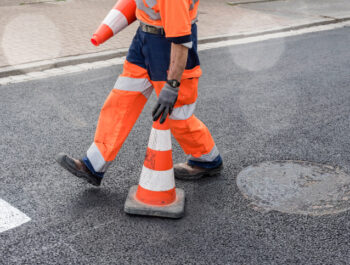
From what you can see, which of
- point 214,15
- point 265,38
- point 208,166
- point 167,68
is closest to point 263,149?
point 208,166

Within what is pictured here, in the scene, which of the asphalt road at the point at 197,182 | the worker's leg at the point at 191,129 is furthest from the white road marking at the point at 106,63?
the worker's leg at the point at 191,129

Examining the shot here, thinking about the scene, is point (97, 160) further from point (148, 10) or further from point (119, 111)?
point (148, 10)

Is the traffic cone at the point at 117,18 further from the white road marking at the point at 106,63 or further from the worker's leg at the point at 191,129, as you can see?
the white road marking at the point at 106,63

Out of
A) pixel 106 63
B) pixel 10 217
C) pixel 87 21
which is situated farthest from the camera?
pixel 87 21

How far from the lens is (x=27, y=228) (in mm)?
3020

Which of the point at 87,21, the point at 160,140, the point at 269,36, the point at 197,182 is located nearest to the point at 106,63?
the point at 87,21

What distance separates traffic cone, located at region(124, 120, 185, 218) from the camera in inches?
126

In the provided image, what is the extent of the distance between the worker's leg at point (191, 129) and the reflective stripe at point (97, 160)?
0.55 metres

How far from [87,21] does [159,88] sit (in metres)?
7.88

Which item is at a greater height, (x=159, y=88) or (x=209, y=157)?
(x=159, y=88)

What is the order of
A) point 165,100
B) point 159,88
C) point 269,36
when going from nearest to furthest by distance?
point 165,100, point 159,88, point 269,36

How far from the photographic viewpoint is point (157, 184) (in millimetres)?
3297

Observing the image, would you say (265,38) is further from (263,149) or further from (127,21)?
(127,21)

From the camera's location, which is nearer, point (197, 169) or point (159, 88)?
point (159, 88)
